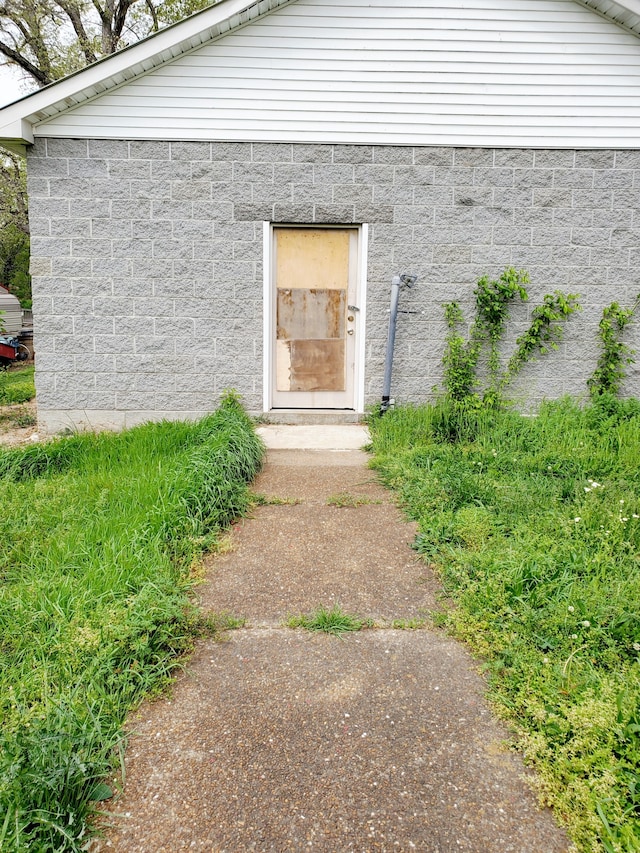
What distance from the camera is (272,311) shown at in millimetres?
7184

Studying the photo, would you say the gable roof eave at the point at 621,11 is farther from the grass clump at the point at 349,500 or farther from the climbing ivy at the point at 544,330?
the grass clump at the point at 349,500

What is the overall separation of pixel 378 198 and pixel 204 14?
2.47 metres

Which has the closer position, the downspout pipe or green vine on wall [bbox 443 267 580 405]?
the downspout pipe

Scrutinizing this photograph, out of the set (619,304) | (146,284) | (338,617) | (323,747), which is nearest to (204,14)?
(146,284)

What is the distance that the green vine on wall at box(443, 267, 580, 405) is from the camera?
705cm

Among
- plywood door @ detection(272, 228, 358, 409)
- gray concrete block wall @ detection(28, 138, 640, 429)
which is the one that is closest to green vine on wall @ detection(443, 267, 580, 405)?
gray concrete block wall @ detection(28, 138, 640, 429)

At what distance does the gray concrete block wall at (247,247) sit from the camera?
6855 millimetres

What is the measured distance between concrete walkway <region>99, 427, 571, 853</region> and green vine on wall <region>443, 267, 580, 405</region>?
12.6 feet

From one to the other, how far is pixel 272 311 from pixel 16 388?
501 centimetres

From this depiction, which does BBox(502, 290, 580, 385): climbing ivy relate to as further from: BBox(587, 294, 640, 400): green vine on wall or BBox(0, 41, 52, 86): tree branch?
BBox(0, 41, 52, 86): tree branch

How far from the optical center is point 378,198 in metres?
6.98

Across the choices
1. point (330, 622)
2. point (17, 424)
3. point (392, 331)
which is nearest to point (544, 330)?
point (392, 331)

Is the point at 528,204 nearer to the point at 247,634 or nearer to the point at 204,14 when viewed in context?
the point at 204,14

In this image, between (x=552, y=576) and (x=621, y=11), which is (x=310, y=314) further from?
(x=552, y=576)
